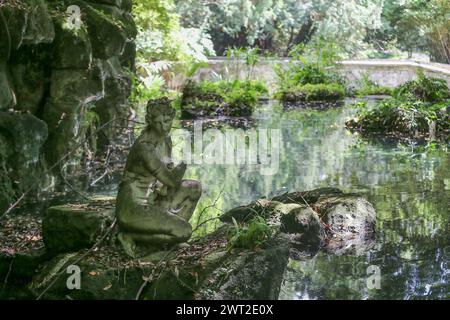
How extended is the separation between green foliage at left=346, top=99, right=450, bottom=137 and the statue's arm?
31.0 ft

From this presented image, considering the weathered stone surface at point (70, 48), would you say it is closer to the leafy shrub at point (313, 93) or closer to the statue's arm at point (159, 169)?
the statue's arm at point (159, 169)

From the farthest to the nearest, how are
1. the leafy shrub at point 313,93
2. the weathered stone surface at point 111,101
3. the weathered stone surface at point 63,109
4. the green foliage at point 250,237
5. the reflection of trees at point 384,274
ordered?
the leafy shrub at point 313,93 → the weathered stone surface at point 111,101 → the weathered stone surface at point 63,109 → the green foliage at point 250,237 → the reflection of trees at point 384,274

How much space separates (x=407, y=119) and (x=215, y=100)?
6270 mm

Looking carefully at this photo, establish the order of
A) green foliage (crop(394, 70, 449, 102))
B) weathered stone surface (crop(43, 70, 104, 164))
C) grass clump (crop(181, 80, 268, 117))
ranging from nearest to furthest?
weathered stone surface (crop(43, 70, 104, 164)) → green foliage (crop(394, 70, 449, 102)) → grass clump (crop(181, 80, 268, 117))

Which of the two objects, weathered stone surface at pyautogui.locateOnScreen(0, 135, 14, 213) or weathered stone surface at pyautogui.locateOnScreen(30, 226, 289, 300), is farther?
weathered stone surface at pyautogui.locateOnScreen(0, 135, 14, 213)

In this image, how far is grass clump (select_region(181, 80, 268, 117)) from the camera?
695 inches

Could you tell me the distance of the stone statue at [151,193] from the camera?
16.5ft

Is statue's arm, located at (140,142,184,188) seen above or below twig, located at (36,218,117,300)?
above

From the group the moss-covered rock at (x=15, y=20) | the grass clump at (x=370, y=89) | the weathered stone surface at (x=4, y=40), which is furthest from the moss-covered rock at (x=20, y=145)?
the grass clump at (x=370, y=89)

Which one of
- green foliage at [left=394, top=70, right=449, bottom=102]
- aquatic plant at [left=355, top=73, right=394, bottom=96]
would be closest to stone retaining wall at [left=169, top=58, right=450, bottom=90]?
aquatic plant at [left=355, top=73, right=394, bottom=96]

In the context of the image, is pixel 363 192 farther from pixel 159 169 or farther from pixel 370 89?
pixel 370 89

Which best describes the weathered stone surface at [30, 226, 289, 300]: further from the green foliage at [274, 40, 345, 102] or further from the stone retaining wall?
the stone retaining wall

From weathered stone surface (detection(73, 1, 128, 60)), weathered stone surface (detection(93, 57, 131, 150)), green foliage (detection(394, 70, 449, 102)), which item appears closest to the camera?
weathered stone surface (detection(73, 1, 128, 60))

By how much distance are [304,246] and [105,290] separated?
2.39 m
